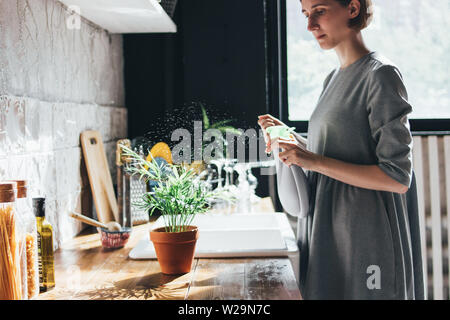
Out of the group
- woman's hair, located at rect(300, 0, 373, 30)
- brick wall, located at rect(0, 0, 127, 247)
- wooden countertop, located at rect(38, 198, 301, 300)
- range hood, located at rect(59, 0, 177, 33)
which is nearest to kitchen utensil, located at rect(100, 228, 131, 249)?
wooden countertop, located at rect(38, 198, 301, 300)

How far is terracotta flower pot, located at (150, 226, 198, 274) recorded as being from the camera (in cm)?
92

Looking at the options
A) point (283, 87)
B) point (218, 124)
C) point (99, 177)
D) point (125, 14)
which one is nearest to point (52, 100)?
point (99, 177)

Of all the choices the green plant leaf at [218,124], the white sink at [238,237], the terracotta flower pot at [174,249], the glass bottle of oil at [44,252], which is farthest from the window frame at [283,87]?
the glass bottle of oil at [44,252]

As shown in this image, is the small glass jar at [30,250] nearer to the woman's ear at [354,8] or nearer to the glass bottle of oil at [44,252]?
the glass bottle of oil at [44,252]

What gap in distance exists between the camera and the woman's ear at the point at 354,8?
1.08 m

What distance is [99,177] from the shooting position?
144 centimetres

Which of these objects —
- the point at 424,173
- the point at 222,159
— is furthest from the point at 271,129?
the point at 424,173

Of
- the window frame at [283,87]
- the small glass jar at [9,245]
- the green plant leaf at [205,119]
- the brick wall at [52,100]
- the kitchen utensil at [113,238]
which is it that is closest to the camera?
the small glass jar at [9,245]

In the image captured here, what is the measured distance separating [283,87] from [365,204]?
102 centimetres

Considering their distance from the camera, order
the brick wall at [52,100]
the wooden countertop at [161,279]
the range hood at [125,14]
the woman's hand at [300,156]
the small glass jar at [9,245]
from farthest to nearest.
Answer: the range hood at [125,14] < the woman's hand at [300,156] < the brick wall at [52,100] < the wooden countertop at [161,279] < the small glass jar at [9,245]

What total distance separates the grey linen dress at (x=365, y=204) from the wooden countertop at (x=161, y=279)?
0.15 meters

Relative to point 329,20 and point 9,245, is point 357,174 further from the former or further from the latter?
point 9,245

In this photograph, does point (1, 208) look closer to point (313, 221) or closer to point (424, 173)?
point (313, 221)

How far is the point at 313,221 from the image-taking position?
1.12 meters
